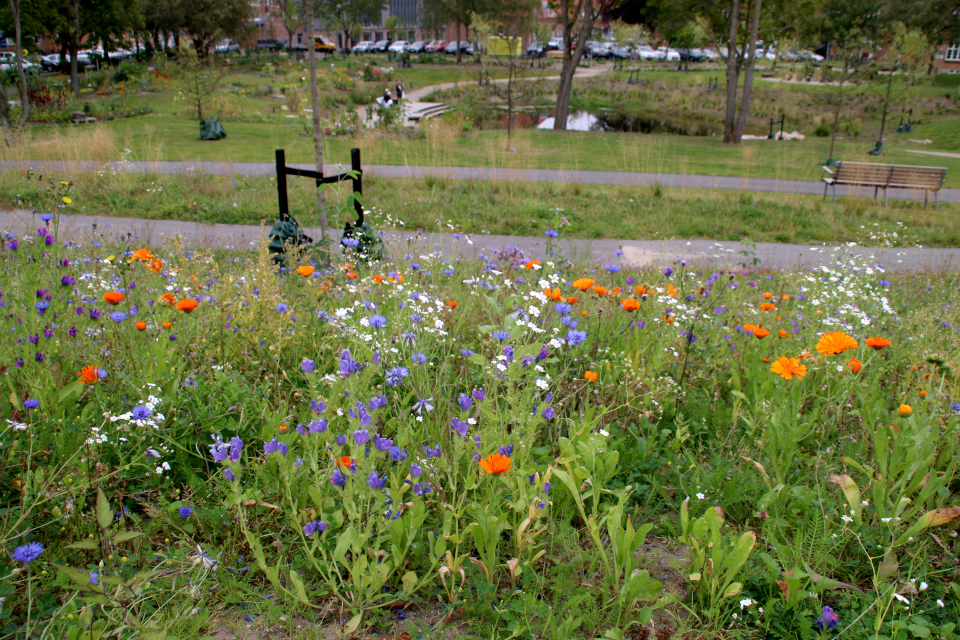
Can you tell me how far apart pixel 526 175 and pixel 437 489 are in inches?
386

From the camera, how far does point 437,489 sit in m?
2.20

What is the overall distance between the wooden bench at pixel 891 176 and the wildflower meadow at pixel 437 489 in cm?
952

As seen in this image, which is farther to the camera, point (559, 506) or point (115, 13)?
point (115, 13)

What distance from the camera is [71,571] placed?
1.51 meters

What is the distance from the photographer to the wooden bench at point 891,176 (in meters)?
10.9

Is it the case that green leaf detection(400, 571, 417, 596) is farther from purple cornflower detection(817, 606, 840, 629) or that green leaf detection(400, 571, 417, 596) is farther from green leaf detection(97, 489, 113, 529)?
purple cornflower detection(817, 606, 840, 629)

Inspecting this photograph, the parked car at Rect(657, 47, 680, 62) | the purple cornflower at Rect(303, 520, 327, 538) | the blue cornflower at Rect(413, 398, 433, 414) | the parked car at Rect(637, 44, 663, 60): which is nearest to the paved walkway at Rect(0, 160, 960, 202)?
the blue cornflower at Rect(413, 398, 433, 414)

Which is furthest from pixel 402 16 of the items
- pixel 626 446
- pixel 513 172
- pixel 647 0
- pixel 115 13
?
pixel 626 446

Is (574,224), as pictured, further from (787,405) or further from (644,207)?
(787,405)

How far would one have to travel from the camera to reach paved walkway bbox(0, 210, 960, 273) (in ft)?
22.6

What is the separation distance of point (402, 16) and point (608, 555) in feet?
367

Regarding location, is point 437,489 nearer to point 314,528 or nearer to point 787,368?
point 314,528

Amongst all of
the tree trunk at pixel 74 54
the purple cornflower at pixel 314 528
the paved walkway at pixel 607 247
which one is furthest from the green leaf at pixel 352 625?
the tree trunk at pixel 74 54

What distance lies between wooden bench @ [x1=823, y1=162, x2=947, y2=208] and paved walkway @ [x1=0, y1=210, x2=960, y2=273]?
3096 millimetres
